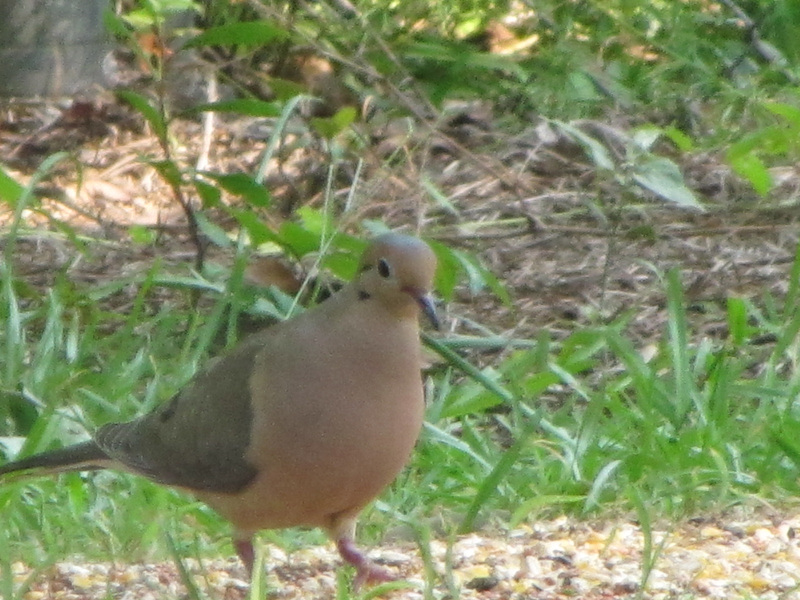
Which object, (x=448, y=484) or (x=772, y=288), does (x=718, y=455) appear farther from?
(x=772, y=288)

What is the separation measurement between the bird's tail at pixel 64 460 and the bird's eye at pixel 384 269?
930 millimetres

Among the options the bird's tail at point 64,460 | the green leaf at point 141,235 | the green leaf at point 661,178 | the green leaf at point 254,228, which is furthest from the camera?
the green leaf at point 141,235

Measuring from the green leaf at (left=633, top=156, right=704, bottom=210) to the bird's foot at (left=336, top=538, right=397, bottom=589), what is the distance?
78.8 inches

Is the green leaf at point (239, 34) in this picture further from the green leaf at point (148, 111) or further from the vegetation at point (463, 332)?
the green leaf at point (148, 111)

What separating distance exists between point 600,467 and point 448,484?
0.42 metres

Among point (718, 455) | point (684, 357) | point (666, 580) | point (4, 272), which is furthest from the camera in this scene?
point (4, 272)

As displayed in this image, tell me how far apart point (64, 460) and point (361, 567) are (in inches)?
35.3

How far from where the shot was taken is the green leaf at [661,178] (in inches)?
194

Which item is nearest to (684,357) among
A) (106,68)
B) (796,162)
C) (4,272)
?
(4,272)

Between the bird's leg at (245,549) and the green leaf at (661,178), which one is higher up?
the green leaf at (661,178)

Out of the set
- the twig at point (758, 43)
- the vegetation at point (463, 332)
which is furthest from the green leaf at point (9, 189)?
the twig at point (758, 43)

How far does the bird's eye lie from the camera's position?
10.4 ft

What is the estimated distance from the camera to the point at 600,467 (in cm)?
392

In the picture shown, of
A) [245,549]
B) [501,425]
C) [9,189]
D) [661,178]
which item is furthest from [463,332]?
[245,549]
